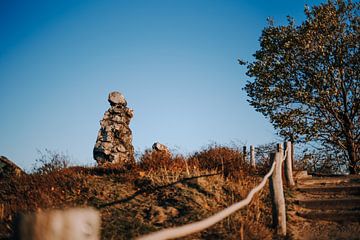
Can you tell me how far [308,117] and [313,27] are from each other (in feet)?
14.5

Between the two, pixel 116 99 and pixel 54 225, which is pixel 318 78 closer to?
pixel 116 99

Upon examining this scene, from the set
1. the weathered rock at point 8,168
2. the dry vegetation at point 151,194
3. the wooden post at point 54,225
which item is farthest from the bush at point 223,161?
the wooden post at point 54,225

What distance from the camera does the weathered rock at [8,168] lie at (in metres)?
11.6

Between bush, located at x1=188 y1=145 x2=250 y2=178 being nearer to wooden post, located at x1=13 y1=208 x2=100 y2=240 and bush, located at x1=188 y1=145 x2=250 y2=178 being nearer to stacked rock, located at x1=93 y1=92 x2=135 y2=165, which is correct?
stacked rock, located at x1=93 y1=92 x2=135 y2=165

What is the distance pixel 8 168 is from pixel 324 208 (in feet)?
35.4

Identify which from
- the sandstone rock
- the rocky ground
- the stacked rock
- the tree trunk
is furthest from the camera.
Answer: the sandstone rock

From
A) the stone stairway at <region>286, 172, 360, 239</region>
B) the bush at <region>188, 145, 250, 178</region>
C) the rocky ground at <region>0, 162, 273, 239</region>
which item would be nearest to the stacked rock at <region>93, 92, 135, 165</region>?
the bush at <region>188, 145, 250, 178</region>

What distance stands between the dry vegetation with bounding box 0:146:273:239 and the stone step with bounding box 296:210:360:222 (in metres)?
1.07

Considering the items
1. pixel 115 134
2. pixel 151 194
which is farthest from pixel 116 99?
pixel 151 194

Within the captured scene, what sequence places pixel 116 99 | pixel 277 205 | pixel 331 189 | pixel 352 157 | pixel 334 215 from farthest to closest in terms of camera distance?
pixel 116 99 → pixel 352 157 → pixel 331 189 → pixel 334 215 → pixel 277 205

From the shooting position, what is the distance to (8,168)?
1198 cm

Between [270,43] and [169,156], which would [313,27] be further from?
[169,156]

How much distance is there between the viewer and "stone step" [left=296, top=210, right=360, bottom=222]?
830 centimetres

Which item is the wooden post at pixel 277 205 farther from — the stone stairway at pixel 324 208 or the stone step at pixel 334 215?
the stone step at pixel 334 215
